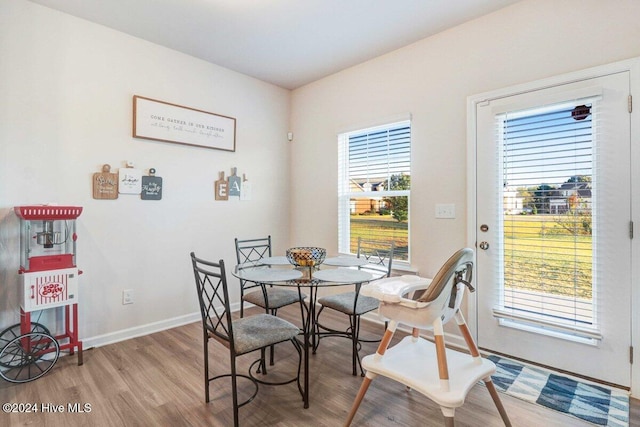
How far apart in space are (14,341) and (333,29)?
3285 millimetres

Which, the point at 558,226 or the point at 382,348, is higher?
the point at 558,226

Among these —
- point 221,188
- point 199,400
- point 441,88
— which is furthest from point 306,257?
point 441,88

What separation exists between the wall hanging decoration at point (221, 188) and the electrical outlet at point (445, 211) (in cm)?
222

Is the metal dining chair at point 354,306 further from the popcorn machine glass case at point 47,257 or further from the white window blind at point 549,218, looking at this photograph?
the popcorn machine glass case at point 47,257

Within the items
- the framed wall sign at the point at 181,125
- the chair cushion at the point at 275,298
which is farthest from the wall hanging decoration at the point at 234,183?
the chair cushion at the point at 275,298

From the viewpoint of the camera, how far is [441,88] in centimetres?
278

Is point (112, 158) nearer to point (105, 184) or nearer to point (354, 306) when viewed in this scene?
point (105, 184)

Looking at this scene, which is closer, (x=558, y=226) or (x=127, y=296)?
(x=558, y=226)

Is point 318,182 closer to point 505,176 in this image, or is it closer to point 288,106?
point 288,106

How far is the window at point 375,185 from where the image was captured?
10.2ft

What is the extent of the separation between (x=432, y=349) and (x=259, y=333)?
96 cm

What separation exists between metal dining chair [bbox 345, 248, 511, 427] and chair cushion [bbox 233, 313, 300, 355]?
1.78 ft

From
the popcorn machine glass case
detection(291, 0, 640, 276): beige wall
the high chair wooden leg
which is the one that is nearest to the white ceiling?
detection(291, 0, 640, 276): beige wall

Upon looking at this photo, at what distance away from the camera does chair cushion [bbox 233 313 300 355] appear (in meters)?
1.71
